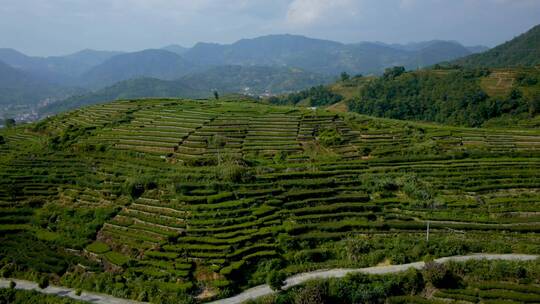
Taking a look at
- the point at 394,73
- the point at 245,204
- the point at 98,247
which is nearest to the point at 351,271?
the point at 245,204

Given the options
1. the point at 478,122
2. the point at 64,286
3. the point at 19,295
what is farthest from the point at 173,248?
the point at 478,122

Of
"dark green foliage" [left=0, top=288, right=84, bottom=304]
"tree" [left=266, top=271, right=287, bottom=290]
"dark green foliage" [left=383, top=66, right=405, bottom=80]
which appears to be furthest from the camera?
"dark green foliage" [left=383, top=66, right=405, bottom=80]

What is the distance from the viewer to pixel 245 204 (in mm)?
36750

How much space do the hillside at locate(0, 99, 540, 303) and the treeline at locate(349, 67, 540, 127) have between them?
3513cm

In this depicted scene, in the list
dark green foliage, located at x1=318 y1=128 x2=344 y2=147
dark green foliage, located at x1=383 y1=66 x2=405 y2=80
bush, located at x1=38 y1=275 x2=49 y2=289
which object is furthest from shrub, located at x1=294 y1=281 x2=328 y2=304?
dark green foliage, located at x1=383 y1=66 x2=405 y2=80

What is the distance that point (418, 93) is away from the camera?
11550 cm

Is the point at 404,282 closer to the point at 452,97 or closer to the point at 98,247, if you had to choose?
the point at 98,247

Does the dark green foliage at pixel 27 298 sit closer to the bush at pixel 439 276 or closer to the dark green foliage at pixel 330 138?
the bush at pixel 439 276

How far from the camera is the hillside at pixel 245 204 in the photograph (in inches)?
1164

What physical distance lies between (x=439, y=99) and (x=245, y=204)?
87.0 metres

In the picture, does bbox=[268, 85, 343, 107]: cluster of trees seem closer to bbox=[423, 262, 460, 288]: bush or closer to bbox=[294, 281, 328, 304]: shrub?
bbox=[423, 262, 460, 288]: bush

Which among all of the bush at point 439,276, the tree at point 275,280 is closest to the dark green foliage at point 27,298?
the tree at point 275,280

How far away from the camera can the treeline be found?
300ft

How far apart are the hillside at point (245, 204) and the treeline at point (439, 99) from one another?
115ft
